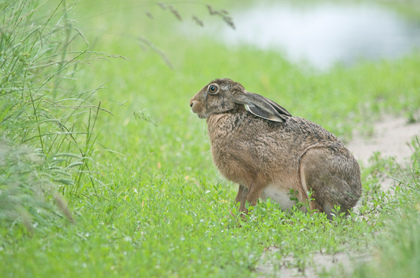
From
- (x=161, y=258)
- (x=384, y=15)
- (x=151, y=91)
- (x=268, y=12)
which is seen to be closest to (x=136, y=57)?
(x=151, y=91)

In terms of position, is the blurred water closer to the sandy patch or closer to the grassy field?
the sandy patch

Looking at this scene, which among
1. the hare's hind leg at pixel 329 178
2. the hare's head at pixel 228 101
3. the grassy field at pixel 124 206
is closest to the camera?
the grassy field at pixel 124 206

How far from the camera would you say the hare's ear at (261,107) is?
491 centimetres

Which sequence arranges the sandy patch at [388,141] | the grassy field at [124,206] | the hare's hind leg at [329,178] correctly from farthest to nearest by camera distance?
1. the sandy patch at [388,141]
2. the hare's hind leg at [329,178]
3. the grassy field at [124,206]

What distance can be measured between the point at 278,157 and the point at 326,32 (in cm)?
1353

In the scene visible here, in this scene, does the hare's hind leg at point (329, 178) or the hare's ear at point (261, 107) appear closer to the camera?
the hare's hind leg at point (329, 178)

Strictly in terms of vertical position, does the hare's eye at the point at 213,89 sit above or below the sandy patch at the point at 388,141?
above

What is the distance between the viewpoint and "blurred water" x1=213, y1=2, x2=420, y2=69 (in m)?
14.5

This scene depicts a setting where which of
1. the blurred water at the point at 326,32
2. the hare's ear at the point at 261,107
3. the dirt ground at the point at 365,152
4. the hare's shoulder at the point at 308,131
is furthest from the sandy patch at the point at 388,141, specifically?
the blurred water at the point at 326,32

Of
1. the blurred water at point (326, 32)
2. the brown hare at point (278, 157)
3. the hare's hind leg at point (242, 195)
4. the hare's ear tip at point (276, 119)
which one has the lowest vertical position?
the blurred water at point (326, 32)

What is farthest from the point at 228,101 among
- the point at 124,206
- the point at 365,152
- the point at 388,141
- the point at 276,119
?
the point at 388,141

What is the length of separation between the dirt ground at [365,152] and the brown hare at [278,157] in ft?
2.62

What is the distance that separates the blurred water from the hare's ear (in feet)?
26.1

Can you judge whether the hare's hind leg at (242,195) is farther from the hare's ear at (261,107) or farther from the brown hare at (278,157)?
the hare's ear at (261,107)
